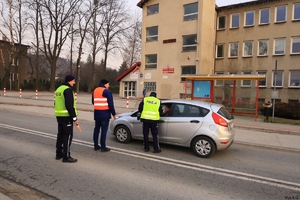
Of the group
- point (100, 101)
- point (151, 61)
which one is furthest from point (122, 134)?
point (151, 61)

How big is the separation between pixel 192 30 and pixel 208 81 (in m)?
11.6

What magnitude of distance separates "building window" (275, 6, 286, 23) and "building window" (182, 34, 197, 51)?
28.7 feet

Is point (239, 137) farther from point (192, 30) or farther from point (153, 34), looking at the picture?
point (153, 34)

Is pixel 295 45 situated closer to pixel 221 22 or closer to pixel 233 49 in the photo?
pixel 233 49

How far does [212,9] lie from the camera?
85.9ft

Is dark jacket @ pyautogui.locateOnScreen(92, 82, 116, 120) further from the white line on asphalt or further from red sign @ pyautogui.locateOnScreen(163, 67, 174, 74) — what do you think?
red sign @ pyautogui.locateOnScreen(163, 67, 174, 74)

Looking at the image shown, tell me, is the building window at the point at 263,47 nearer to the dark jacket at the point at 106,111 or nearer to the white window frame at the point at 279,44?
the white window frame at the point at 279,44

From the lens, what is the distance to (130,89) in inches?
1189

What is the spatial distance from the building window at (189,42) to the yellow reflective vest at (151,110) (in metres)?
20.1

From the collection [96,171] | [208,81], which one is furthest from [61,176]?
[208,81]

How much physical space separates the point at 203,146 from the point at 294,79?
21.8 meters

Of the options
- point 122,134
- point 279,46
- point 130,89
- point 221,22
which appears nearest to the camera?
point 122,134

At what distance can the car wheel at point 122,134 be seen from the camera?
22.3 feet

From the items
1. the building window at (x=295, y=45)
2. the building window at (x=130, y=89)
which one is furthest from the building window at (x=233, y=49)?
the building window at (x=130, y=89)
